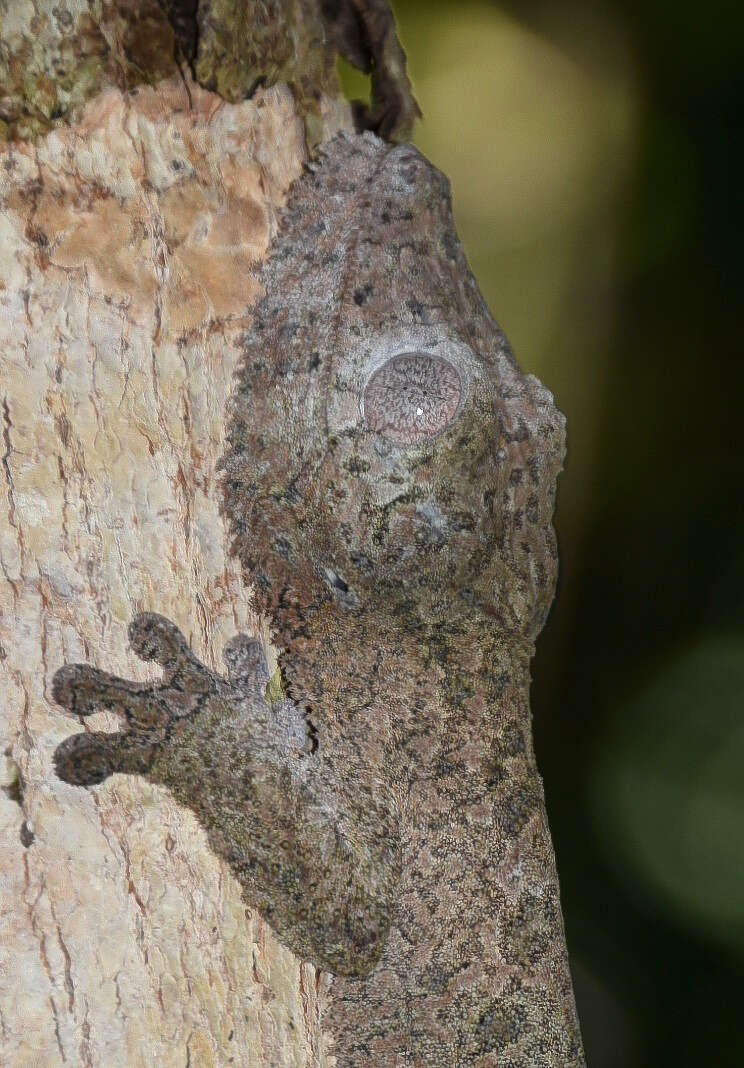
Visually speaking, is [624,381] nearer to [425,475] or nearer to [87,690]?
[425,475]

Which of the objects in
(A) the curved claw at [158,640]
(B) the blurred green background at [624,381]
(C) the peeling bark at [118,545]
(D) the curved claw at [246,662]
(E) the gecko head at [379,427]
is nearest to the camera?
(C) the peeling bark at [118,545]

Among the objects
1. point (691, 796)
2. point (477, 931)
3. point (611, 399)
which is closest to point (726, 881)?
point (691, 796)

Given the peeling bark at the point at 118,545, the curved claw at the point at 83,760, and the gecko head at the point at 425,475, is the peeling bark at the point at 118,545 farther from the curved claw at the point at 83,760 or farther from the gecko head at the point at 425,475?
the gecko head at the point at 425,475

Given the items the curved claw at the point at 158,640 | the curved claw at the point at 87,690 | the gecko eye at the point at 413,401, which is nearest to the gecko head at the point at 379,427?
the gecko eye at the point at 413,401

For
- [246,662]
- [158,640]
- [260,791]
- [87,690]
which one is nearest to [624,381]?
[246,662]

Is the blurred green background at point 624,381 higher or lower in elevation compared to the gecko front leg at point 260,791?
Answer: higher

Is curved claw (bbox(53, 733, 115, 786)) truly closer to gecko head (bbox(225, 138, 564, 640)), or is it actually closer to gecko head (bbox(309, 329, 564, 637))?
gecko head (bbox(225, 138, 564, 640))

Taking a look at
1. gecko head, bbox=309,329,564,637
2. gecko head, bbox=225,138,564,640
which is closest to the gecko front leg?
gecko head, bbox=225,138,564,640
